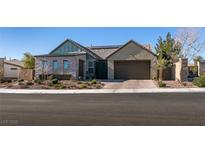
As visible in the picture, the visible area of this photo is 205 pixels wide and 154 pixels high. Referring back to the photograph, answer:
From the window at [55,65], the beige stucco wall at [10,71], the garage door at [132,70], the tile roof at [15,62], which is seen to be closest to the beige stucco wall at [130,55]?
the garage door at [132,70]

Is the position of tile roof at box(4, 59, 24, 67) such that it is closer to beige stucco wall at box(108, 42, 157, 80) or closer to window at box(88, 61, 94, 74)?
window at box(88, 61, 94, 74)

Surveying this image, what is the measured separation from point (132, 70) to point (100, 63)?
482 centimetres

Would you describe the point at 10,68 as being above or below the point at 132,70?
above

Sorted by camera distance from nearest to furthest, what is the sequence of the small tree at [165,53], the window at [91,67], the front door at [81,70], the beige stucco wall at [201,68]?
the beige stucco wall at [201,68] < the small tree at [165,53] < the front door at [81,70] < the window at [91,67]

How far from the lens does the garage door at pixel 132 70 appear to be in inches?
1233

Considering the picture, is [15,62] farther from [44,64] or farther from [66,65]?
[66,65]

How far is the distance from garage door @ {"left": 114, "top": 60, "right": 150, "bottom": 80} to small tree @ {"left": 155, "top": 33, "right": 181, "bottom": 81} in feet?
7.27

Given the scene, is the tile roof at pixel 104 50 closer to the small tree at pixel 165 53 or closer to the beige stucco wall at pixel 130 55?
the beige stucco wall at pixel 130 55

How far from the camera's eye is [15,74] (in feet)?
94.6

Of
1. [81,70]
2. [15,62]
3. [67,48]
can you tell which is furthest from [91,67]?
[15,62]

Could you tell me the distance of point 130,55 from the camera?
32.8 meters

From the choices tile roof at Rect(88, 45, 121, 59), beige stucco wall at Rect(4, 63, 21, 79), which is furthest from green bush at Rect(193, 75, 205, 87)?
beige stucco wall at Rect(4, 63, 21, 79)
